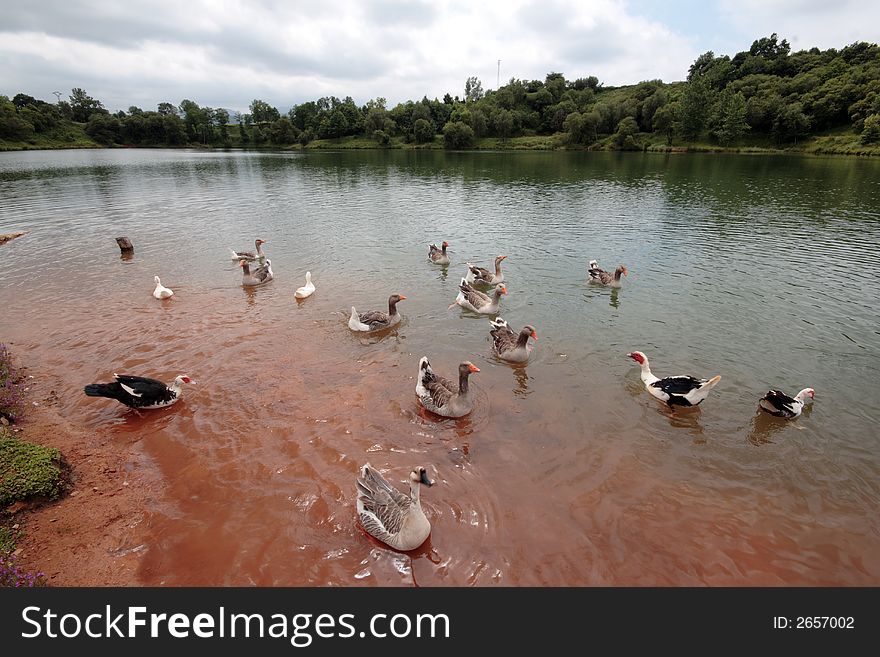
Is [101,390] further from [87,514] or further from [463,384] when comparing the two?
[463,384]

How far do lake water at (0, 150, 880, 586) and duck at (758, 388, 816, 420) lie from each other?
0.95 feet

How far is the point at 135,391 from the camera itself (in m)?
9.59

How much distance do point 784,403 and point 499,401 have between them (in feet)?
21.7

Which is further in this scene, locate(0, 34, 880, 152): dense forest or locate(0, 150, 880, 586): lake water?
locate(0, 34, 880, 152): dense forest

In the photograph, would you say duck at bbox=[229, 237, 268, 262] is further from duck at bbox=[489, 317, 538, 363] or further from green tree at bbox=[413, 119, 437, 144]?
green tree at bbox=[413, 119, 437, 144]

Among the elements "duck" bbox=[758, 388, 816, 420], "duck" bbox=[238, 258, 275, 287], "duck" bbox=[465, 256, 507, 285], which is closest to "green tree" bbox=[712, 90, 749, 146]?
"duck" bbox=[465, 256, 507, 285]

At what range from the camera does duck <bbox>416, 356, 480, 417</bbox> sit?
10.0 metres

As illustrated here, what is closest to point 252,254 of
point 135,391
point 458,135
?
point 135,391

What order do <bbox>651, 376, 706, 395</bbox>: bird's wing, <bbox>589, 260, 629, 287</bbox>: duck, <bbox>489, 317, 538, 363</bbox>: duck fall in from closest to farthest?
<bbox>651, 376, 706, 395</bbox>: bird's wing, <bbox>489, 317, 538, 363</bbox>: duck, <bbox>589, 260, 629, 287</bbox>: duck

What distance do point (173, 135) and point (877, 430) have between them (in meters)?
212

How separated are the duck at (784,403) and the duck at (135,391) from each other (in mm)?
14302

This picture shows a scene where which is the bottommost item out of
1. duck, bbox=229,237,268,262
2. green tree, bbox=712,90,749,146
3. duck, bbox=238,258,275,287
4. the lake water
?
the lake water
